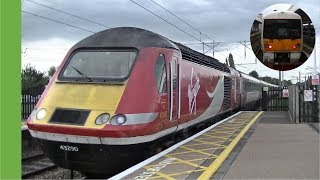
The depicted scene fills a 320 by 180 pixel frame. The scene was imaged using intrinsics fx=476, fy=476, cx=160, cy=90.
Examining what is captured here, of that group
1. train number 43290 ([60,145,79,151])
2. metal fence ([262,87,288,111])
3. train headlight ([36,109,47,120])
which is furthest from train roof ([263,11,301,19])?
metal fence ([262,87,288,111])

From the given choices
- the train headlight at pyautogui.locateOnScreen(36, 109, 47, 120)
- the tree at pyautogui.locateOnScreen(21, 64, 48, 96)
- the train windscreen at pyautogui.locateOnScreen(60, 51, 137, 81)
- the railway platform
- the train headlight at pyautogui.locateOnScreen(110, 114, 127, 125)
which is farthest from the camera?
the tree at pyautogui.locateOnScreen(21, 64, 48, 96)

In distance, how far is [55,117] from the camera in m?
9.12

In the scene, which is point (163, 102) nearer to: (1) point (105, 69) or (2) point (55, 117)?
(1) point (105, 69)

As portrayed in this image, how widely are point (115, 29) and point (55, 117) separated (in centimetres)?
254

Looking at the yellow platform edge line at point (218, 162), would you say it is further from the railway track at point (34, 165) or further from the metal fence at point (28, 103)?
the metal fence at point (28, 103)

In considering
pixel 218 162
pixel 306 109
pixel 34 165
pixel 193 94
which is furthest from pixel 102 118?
pixel 306 109

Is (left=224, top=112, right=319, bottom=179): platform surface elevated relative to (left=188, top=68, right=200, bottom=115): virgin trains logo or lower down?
lower down

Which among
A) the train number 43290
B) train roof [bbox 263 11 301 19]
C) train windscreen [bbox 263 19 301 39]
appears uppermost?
train roof [bbox 263 11 301 19]

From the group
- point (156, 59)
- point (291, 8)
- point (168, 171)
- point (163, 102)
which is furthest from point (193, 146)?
point (291, 8)

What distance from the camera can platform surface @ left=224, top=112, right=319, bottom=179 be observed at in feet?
Answer: 25.9

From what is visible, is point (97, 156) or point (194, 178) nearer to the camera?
point (194, 178)

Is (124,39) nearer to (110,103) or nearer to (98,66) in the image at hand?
(98,66)

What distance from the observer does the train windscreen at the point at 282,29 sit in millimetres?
6488

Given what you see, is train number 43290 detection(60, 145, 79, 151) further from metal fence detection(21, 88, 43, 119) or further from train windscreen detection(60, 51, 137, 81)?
metal fence detection(21, 88, 43, 119)
